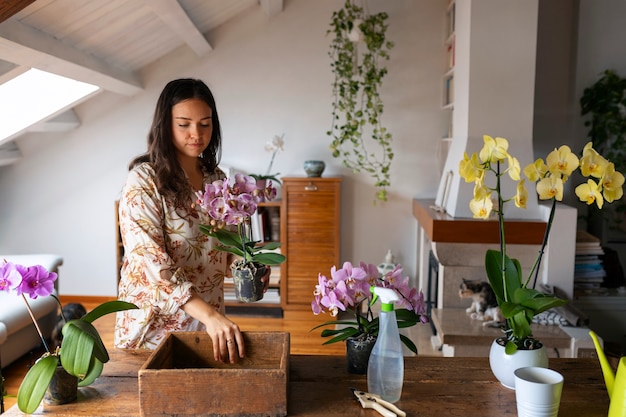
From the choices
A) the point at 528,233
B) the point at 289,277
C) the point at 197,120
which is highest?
the point at 197,120

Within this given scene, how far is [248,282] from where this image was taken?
1.54 meters

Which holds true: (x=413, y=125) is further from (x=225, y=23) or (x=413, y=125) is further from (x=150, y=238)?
(x=150, y=238)

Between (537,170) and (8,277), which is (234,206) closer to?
(8,277)

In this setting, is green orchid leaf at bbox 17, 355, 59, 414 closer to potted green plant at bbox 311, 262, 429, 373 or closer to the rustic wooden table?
the rustic wooden table

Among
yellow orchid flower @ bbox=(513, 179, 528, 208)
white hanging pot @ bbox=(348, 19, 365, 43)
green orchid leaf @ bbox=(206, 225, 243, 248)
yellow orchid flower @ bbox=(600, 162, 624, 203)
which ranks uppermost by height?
white hanging pot @ bbox=(348, 19, 365, 43)

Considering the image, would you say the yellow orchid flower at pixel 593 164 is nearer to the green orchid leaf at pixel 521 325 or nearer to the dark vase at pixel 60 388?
the green orchid leaf at pixel 521 325

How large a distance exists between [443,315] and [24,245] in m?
3.64

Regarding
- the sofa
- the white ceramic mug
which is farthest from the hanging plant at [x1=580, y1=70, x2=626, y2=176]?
the sofa

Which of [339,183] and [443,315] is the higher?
[339,183]

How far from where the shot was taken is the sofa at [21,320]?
3.37 m

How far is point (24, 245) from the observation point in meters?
5.06

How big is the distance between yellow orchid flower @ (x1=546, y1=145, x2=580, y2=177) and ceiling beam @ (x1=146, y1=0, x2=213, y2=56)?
2288mm

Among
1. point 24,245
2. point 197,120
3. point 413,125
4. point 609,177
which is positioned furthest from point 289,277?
point 609,177

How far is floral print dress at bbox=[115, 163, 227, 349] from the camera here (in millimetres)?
1661
